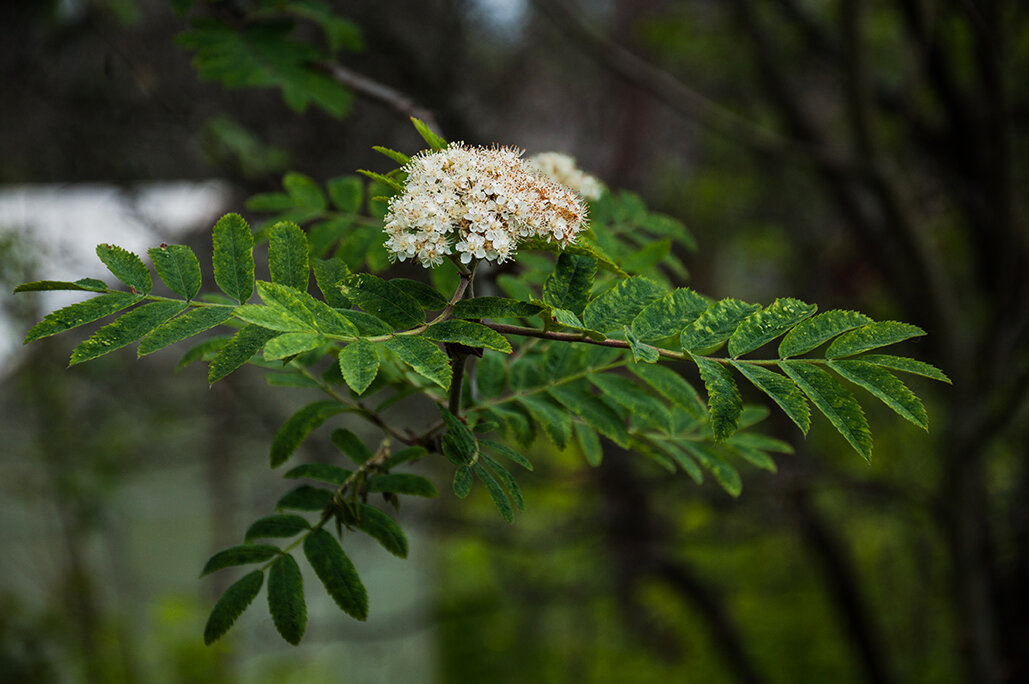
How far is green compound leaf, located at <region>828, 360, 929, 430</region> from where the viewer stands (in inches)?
30.0

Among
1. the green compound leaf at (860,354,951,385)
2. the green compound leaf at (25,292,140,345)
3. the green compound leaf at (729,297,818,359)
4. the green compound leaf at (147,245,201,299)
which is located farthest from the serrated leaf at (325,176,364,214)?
the green compound leaf at (860,354,951,385)

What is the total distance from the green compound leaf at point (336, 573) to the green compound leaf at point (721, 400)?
485mm

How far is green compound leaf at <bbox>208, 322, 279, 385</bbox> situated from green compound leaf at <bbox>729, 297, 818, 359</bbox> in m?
0.52

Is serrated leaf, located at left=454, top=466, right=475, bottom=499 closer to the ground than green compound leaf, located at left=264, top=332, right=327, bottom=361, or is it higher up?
closer to the ground

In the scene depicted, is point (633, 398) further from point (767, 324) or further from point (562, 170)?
point (562, 170)

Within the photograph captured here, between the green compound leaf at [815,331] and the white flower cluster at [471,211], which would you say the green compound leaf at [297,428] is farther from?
the green compound leaf at [815,331]

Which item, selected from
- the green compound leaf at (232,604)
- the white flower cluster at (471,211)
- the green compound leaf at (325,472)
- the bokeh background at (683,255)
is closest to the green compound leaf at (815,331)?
the white flower cluster at (471,211)

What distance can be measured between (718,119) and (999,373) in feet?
4.03

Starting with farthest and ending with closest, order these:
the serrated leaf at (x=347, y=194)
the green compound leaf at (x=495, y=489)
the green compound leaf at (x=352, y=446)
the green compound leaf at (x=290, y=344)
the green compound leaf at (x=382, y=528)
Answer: the serrated leaf at (x=347, y=194), the green compound leaf at (x=352, y=446), the green compound leaf at (x=382, y=528), the green compound leaf at (x=495, y=489), the green compound leaf at (x=290, y=344)

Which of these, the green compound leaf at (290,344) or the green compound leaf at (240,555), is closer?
the green compound leaf at (290,344)

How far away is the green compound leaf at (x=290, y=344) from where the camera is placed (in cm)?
64

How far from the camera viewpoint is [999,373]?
2.35m

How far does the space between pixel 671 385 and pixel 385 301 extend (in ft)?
1.41

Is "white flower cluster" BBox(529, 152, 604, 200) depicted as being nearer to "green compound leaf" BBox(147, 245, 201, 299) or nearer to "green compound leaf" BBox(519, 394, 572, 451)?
"green compound leaf" BBox(519, 394, 572, 451)
